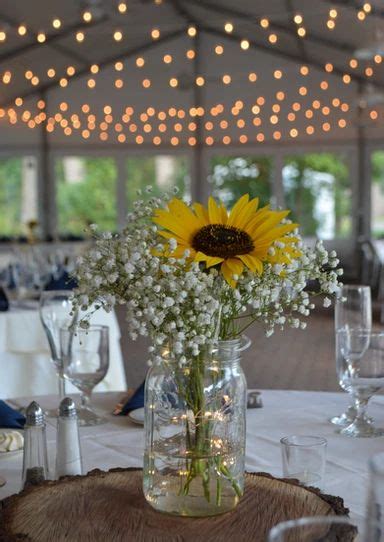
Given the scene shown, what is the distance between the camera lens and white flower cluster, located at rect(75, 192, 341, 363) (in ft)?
3.86

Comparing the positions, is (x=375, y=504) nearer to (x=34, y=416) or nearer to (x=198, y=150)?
(x=34, y=416)

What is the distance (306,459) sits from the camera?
4.61 feet

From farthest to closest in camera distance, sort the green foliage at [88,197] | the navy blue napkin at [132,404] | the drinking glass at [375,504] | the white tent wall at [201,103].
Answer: the green foliage at [88,197]
the white tent wall at [201,103]
the navy blue napkin at [132,404]
the drinking glass at [375,504]

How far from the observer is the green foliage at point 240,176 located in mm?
14703

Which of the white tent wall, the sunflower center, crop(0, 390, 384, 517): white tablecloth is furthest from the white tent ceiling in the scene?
the sunflower center

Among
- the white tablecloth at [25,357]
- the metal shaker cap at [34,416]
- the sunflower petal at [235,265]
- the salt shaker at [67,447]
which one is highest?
the sunflower petal at [235,265]

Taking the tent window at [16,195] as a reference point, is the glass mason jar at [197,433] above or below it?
below

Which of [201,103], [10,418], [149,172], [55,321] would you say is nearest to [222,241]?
[10,418]

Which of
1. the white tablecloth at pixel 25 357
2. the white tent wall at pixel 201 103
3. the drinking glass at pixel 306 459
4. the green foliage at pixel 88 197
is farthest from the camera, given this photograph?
the green foliage at pixel 88 197

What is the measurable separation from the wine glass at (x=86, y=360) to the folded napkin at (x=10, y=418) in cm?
16

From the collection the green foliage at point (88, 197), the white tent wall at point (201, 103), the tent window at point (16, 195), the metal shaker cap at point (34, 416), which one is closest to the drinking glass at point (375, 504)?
the metal shaker cap at point (34, 416)

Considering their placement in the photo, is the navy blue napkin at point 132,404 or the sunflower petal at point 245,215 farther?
the navy blue napkin at point 132,404

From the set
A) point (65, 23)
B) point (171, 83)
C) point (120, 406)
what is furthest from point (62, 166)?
point (120, 406)

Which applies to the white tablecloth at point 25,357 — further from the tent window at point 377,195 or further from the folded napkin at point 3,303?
the tent window at point 377,195
